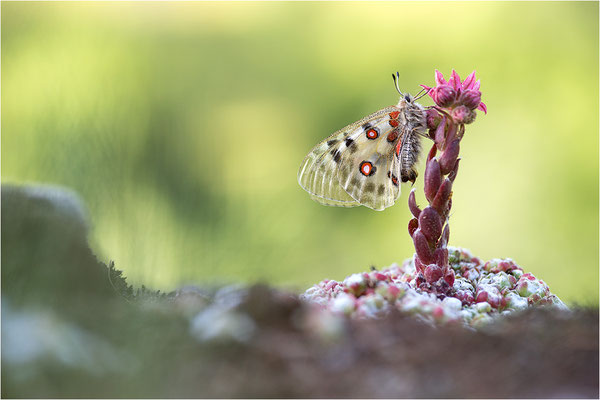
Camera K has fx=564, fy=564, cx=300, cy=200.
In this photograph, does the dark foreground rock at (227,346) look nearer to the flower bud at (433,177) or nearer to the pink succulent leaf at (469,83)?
the flower bud at (433,177)

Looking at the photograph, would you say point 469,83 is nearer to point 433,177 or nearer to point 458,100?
point 458,100

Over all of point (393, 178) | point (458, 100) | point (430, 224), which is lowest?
point (430, 224)

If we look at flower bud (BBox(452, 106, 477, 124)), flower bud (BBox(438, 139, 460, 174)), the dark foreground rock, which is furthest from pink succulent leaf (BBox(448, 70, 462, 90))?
the dark foreground rock

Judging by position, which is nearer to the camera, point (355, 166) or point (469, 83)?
point (469, 83)

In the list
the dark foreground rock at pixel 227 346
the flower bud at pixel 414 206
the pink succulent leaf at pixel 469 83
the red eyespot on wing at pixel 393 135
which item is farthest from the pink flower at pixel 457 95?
the dark foreground rock at pixel 227 346

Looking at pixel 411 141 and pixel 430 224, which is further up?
pixel 411 141

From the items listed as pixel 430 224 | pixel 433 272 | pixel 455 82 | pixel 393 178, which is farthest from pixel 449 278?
pixel 455 82

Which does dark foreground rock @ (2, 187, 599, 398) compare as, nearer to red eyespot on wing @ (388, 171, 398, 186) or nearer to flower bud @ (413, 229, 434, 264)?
Result: flower bud @ (413, 229, 434, 264)
